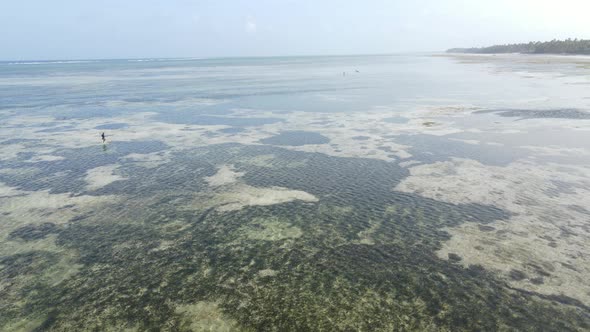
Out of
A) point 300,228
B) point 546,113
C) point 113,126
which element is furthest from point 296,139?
point 546,113

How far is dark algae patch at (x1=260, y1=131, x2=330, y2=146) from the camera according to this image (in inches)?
1558

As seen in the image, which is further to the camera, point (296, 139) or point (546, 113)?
point (546, 113)

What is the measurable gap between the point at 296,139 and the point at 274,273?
25333mm

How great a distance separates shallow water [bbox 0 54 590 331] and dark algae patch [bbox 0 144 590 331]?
8 cm

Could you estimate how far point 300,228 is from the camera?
21.1 meters

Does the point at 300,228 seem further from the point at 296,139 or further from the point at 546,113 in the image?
the point at 546,113

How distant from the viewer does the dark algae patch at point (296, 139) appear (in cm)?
3956

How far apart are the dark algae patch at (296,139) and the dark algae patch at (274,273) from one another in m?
→ 13.6

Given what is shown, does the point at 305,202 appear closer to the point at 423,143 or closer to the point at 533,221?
the point at 533,221

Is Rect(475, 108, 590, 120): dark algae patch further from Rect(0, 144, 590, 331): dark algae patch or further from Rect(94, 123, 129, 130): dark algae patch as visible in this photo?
Rect(94, 123, 129, 130): dark algae patch

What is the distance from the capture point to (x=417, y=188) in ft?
86.2

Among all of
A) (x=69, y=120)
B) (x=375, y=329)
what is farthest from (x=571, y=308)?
(x=69, y=120)

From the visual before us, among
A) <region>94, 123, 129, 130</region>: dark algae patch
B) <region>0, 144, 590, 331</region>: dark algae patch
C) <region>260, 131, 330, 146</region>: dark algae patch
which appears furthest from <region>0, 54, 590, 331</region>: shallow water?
<region>94, 123, 129, 130</region>: dark algae patch

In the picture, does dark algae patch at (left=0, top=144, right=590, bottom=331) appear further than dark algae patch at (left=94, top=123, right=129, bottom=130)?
No
